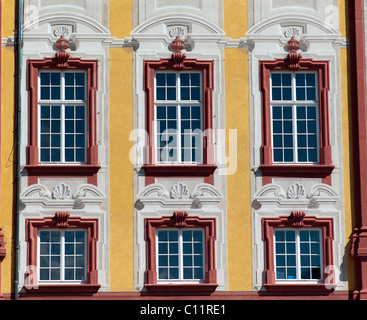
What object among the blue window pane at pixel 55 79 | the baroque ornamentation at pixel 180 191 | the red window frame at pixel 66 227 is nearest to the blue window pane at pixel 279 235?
the baroque ornamentation at pixel 180 191

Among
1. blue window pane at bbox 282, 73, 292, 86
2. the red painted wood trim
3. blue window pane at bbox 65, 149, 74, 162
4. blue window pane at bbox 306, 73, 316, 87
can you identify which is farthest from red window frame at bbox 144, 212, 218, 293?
blue window pane at bbox 306, 73, 316, 87

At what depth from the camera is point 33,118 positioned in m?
29.9

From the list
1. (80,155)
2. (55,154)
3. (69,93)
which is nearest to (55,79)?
(69,93)

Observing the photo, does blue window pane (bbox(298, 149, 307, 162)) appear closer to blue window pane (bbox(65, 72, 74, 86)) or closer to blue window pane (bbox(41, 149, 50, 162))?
blue window pane (bbox(65, 72, 74, 86))

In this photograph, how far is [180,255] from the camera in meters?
29.6

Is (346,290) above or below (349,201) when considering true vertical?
below

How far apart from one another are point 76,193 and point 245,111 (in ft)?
15.6

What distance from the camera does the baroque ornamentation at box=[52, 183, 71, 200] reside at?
97.3 feet

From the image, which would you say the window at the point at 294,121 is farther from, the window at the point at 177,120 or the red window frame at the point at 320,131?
the window at the point at 177,120

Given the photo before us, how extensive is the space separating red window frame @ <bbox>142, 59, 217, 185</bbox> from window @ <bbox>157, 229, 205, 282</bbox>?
1.44m

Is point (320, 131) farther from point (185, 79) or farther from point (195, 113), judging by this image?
point (185, 79)

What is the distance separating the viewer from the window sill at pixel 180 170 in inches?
1173
